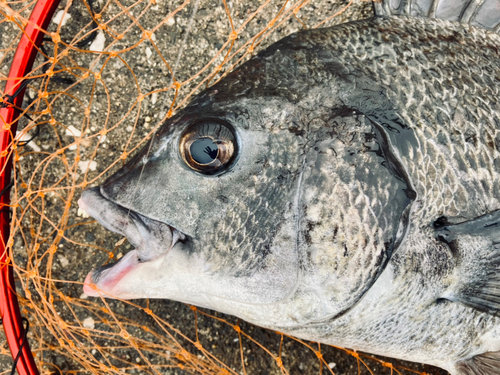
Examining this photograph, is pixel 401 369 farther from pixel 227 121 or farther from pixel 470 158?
pixel 227 121

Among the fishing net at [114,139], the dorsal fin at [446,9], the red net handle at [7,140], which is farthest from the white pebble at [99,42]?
the dorsal fin at [446,9]

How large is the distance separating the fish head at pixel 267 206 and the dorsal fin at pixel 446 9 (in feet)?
2.28

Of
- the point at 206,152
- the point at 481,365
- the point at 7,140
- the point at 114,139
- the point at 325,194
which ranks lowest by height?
the point at 481,365

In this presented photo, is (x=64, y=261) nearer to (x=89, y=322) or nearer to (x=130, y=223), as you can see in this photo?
(x=89, y=322)

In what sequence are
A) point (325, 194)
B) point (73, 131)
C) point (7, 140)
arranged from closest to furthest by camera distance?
point (325, 194) → point (7, 140) → point (73, 131)

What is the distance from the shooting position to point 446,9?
62.4 inches

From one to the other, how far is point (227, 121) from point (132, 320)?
133 cm

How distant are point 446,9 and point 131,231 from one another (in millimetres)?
1462

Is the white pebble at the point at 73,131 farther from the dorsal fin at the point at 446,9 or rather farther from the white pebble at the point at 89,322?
the dorsal fin at the point at 446,9

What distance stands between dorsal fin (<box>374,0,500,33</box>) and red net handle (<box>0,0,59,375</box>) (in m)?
1.29

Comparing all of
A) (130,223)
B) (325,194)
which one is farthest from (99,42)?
(325,194)

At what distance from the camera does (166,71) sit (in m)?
2.04

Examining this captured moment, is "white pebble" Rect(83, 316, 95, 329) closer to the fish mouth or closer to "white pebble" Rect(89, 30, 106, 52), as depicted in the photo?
the fish mouth

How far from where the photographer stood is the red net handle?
4.85ft
